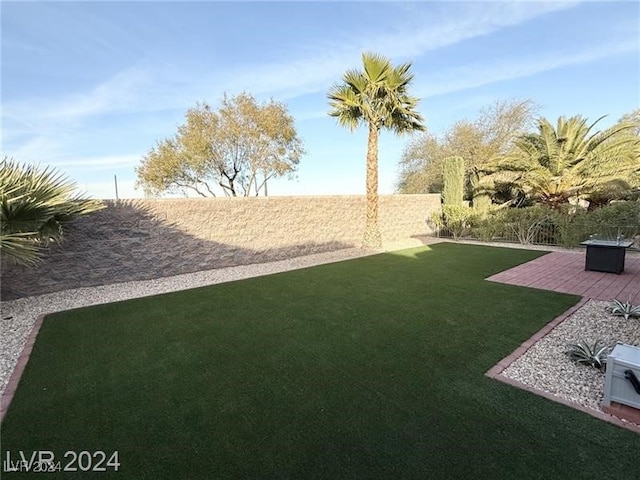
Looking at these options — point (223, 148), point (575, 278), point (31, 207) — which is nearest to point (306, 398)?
point (31, 207)

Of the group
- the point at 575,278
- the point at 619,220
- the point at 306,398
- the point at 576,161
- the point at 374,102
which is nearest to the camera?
the point at 306,398

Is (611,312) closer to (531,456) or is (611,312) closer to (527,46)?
(531,456)

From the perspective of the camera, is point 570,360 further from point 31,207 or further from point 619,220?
point 619,220

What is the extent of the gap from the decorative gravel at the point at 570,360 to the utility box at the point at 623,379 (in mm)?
178

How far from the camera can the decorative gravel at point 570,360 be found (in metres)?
2.82

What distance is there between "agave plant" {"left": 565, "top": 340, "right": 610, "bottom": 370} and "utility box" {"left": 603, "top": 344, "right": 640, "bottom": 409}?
0.73 m

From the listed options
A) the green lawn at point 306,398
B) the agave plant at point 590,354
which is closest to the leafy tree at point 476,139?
the agave plant at point 590,354

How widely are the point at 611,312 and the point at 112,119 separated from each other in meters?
17.1

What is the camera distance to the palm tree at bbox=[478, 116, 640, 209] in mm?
11031

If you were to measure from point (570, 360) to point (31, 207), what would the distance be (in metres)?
7.57

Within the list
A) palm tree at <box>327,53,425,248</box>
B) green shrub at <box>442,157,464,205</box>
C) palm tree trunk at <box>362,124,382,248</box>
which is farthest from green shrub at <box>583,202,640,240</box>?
palm tree trunk at <box>362,124,382,248</box>

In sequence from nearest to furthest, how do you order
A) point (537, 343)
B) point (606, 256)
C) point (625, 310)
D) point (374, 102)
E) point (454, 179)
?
point (537, 343), point (625, 310), point (606, 256), point (374, 102), point (454, 179)

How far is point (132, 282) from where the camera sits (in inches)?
289

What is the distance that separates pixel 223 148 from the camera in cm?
1992
